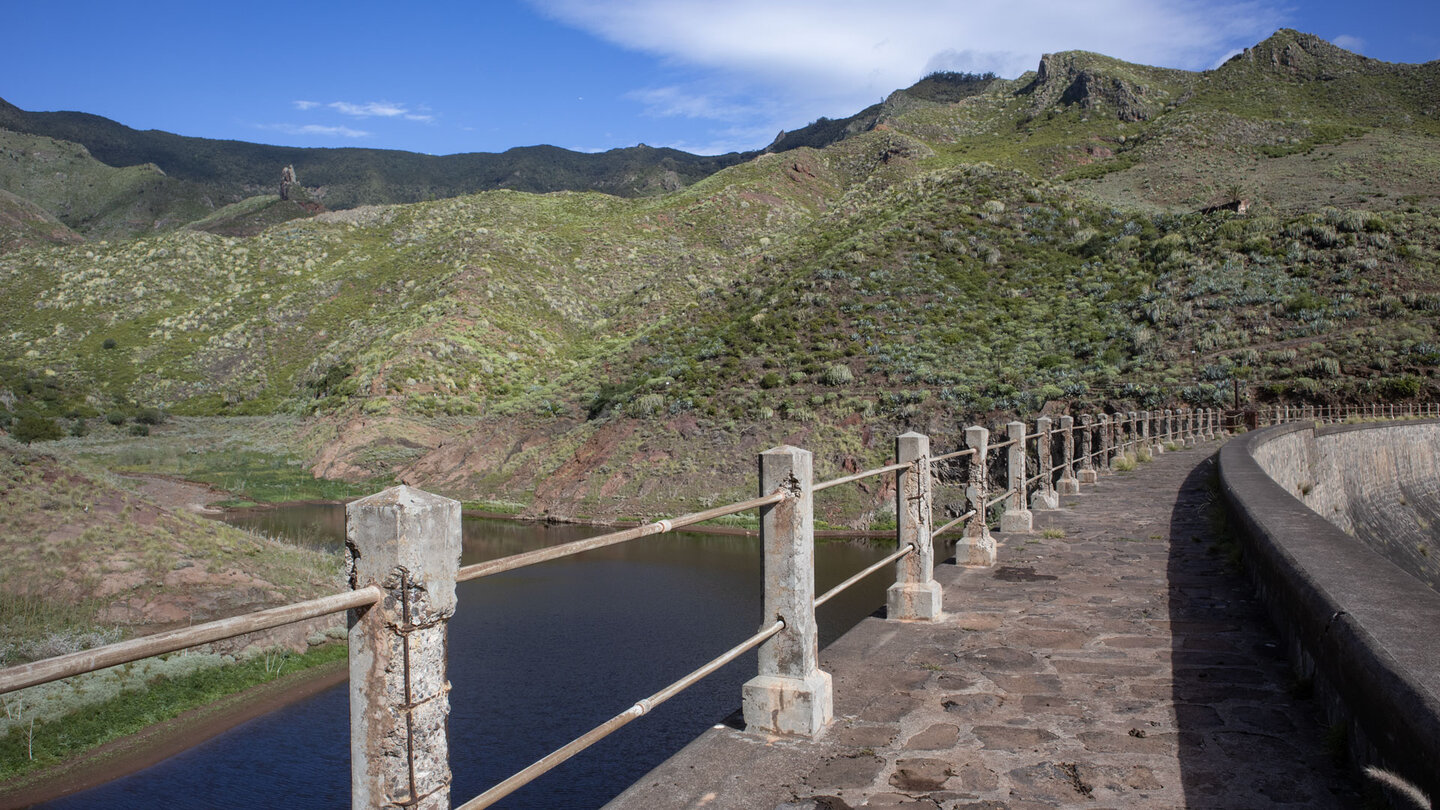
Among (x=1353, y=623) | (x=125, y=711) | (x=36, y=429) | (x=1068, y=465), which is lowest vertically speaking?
(x=125, y=711)

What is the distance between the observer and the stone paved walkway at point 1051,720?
3273 millimetres

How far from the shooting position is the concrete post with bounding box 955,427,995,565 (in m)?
7.57

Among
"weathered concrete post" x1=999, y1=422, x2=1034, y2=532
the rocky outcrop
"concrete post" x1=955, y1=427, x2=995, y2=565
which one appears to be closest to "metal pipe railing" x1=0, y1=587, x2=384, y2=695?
"concrete post" x1=955, y1=427, x2=995, y2=565

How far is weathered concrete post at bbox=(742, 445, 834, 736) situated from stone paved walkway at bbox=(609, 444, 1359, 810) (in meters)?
0.13

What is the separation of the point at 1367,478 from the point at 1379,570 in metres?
15.3

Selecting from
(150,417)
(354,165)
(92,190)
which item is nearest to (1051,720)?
(150,417)

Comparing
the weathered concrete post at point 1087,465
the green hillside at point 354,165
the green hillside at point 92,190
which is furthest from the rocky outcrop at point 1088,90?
the green hillside at point 92,190

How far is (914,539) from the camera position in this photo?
5.79 meters

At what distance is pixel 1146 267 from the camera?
35.9 metres

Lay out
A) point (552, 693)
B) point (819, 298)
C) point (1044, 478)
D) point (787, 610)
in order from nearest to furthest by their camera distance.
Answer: point (787, 610) < point (1044, 478) < point (552, 693) < point (819, 298)

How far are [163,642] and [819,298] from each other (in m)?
35.1

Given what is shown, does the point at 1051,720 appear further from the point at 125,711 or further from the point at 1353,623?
the point at 125,711

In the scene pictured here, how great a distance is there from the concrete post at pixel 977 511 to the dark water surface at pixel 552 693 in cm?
248

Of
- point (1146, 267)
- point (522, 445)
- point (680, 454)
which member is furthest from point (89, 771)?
point (1146, 267)
